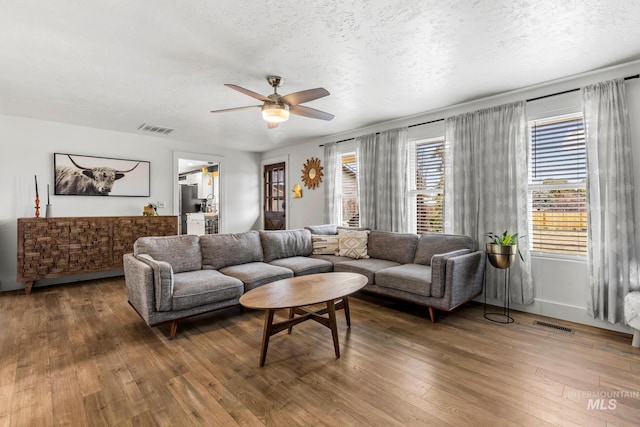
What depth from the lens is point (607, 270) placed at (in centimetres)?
284

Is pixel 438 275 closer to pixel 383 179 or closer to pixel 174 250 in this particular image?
pixel 383 179

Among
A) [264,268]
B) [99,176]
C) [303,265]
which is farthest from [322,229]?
[99,176]

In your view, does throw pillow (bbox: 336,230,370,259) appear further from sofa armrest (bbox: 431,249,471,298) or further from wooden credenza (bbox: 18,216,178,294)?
wooden credenza (bbox: 18,216,178,294)

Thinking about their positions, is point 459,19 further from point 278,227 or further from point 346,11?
point 278,227

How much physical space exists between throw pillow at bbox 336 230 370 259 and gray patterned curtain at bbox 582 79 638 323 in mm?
2441

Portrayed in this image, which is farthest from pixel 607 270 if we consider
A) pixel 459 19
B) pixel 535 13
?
pixel 459 19

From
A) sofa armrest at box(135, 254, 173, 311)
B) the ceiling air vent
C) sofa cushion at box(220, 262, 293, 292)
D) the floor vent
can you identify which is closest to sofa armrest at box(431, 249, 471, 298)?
the floor vent

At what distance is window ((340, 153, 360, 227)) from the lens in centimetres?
530

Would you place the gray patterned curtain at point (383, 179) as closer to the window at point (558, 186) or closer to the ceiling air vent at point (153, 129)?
the window at point (558, 186)

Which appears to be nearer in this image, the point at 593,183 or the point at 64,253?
the point at 593,183

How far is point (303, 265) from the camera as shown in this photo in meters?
3.86

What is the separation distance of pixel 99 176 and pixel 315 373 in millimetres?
4894

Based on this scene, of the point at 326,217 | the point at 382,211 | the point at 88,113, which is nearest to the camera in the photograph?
the point at 88,113

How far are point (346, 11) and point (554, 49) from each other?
72.4 inches
